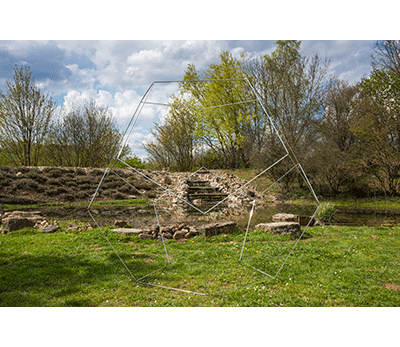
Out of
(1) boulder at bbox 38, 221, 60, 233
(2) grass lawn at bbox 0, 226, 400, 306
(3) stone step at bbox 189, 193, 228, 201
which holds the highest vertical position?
(3) stone step at bbox 189, 193, 228, 201

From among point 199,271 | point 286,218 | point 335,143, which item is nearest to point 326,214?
point 286,218

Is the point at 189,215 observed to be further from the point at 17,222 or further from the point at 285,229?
the point at 17,222

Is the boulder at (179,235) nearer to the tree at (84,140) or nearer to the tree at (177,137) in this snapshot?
the tree at (177,137)

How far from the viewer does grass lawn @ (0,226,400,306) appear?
2777 millimetres

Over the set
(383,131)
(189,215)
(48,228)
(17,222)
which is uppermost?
(383,131)

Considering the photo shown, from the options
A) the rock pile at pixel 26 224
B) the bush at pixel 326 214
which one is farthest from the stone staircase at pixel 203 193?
the rock pile at pixel 26 224

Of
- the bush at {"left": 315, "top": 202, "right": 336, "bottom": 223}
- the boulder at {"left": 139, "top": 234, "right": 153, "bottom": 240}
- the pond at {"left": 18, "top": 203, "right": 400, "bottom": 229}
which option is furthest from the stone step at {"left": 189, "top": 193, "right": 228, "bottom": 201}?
the bush at {"left": 315, "top": 202, "right": 336, "bottom": 223}

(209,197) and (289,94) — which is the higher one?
(289,94)

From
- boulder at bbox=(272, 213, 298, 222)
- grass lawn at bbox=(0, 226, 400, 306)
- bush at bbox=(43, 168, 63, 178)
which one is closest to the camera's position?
grass lawn at bbox=(0, 226, 400, 306)

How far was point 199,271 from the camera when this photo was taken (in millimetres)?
3598

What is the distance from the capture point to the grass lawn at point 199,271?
2.78 m

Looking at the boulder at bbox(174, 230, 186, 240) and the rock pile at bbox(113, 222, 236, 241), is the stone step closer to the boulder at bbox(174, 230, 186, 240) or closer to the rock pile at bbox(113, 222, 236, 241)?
the rock pile at bbox(113, 222, 236, 241)
